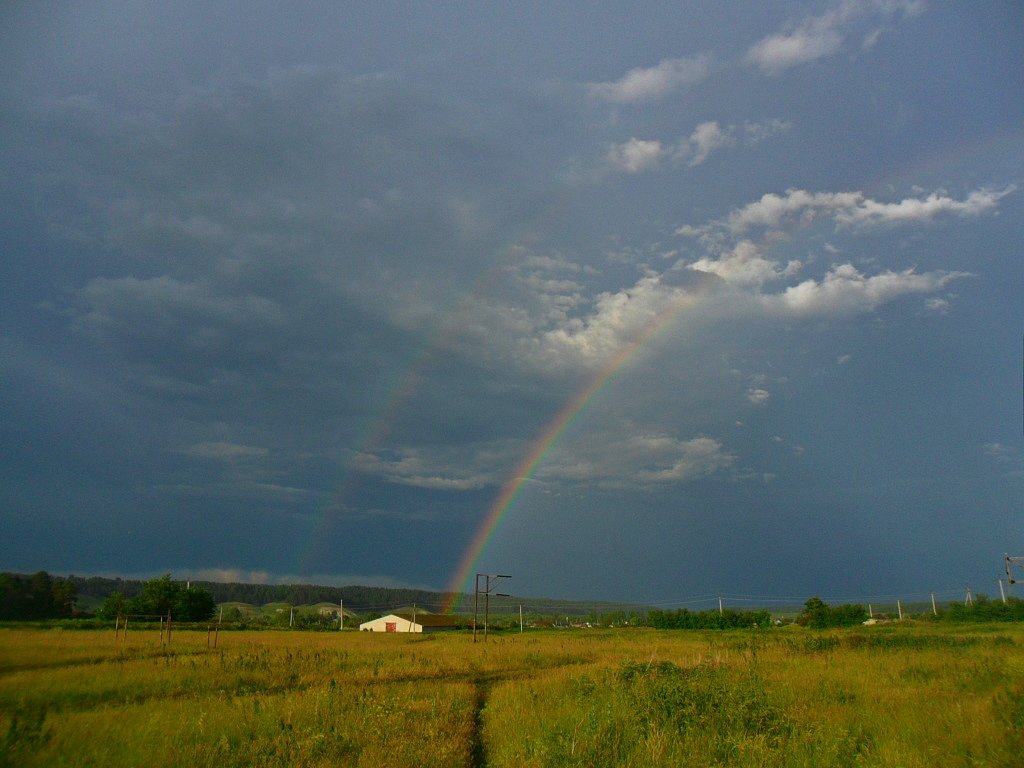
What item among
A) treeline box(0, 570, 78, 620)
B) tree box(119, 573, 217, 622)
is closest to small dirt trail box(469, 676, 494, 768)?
treeline box(0, 570, 78, 620)

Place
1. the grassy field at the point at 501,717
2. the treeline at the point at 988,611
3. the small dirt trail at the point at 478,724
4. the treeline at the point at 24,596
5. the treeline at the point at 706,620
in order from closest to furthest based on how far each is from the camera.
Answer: the treeline at the point at 24,596 → the grassy field at the point at 501,717 → the small dirt trail at the point at 478,724 → the treeline at the point at 988,611 → the treeline at the point at 706,620

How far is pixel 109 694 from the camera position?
12906 mm

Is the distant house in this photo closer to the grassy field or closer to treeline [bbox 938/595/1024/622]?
treeline [bbox 938/595/1024/622]

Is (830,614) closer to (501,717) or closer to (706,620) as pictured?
(706,620)

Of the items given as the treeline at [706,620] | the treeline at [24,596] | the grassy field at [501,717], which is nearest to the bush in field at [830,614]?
the treeline at [706,620]

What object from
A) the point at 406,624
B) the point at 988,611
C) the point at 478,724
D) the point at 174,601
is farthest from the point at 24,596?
the point at 406,624

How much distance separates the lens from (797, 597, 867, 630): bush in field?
268 ft

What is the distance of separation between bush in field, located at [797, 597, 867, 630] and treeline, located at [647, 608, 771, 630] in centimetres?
523

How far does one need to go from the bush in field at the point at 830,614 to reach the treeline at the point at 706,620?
523 cm

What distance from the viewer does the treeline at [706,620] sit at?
85.3 meters

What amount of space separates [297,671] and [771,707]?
42.6 feet

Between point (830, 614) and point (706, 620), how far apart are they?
1517 centimetres

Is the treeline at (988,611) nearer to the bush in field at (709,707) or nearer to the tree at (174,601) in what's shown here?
the bush in field at (709,707)

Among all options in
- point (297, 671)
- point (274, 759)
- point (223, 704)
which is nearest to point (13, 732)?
point (274, 759)
